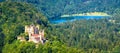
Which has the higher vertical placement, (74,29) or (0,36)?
(0,36)

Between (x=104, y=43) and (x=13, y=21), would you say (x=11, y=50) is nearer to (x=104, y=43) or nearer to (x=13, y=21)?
(x=13, y=21)

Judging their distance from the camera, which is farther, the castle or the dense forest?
the dense forest

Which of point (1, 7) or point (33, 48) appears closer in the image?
point (33, 48)

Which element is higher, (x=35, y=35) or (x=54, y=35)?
(x=35, y=35)

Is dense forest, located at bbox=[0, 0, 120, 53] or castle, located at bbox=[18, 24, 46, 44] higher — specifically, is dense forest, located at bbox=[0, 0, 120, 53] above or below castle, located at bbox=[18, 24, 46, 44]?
below

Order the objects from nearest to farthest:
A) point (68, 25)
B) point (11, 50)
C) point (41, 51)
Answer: point (41, 51) < point (11, 50) < point (68, 25)

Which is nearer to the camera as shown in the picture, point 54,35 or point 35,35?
point 35,35

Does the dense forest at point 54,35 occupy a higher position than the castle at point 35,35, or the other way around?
the castle at point 35,35

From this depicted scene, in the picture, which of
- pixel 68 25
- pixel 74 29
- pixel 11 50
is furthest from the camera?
pixel 68 25

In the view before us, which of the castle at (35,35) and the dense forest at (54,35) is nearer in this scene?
the castle at (35,35)

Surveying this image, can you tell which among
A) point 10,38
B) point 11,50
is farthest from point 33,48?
point 10,38
